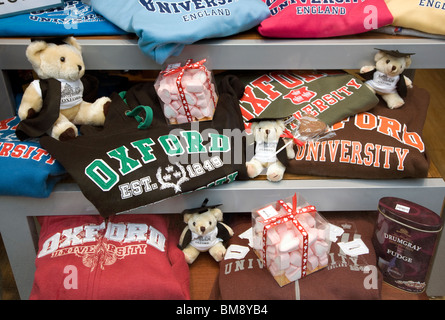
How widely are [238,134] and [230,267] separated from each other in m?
0.39

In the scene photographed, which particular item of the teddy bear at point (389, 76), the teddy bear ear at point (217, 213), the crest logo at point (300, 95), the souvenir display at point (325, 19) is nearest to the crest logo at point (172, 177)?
the teddy bear ear at point (217, 213)

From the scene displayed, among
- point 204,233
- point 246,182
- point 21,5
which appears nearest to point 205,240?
point 204,233

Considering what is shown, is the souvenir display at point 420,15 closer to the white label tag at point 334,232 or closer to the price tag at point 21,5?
the white label tag at point 334,232

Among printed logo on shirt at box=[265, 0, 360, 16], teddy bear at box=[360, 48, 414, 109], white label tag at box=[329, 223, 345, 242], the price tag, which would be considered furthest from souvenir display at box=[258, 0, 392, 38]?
the price tag

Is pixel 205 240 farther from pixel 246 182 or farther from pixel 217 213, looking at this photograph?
pixel 246 182

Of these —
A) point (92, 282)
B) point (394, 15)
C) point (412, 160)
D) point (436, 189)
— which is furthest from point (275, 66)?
point (92, 282)

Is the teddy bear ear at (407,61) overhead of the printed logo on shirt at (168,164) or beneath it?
overhead

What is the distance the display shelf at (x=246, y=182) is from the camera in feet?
4.31

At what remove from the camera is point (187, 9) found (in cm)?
141

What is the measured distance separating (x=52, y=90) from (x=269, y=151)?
662mm

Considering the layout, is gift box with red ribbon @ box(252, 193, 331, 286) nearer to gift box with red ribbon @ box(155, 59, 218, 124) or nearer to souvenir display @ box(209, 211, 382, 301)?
souvenir display @ box(209, 211, 382, 301)

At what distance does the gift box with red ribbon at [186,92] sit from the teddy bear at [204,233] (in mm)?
282

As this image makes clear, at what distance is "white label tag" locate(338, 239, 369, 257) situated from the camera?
4.19ft

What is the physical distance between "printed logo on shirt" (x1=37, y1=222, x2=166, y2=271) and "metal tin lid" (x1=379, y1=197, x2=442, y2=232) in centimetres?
65
